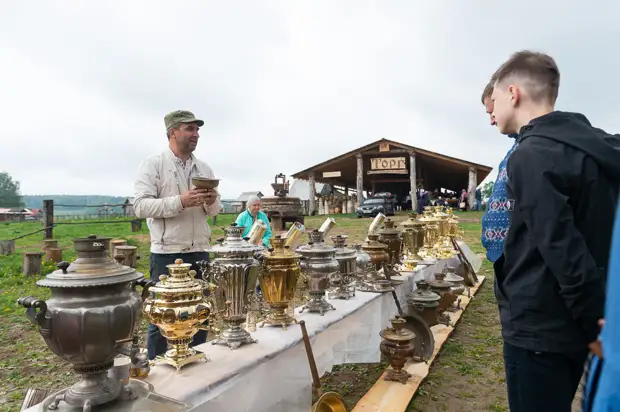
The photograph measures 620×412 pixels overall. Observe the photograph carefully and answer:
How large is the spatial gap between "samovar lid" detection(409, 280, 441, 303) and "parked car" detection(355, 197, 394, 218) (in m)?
15.0

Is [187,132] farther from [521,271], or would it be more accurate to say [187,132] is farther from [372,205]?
[372,205]

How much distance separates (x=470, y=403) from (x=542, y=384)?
180 centimetres

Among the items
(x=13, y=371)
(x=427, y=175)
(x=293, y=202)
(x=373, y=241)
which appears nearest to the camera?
(x=13, y=371)

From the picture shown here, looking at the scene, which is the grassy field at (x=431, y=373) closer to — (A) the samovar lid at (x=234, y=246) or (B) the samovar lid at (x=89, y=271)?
(A) the samovar lid at (x=234, y=246)

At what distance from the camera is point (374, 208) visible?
19.0m

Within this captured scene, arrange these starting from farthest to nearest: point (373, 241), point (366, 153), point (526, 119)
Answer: point (366, 153), point (373, 241), point (526, 119)

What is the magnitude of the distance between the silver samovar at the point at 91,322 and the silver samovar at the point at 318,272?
52.9 inches

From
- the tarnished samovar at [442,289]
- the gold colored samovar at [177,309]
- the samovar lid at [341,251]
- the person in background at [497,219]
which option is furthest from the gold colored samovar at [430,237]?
the gold colored samovar at [177,309]

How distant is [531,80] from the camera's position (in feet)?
4.91

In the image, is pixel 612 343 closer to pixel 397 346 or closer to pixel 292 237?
pixel 292 237

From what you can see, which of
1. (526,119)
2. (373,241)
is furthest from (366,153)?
(526,119)

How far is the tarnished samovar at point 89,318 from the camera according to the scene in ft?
4.18

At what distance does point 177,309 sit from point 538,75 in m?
1.59

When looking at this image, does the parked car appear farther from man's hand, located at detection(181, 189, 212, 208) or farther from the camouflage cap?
man's hand, located at detection(181, 189, 212, 208)
